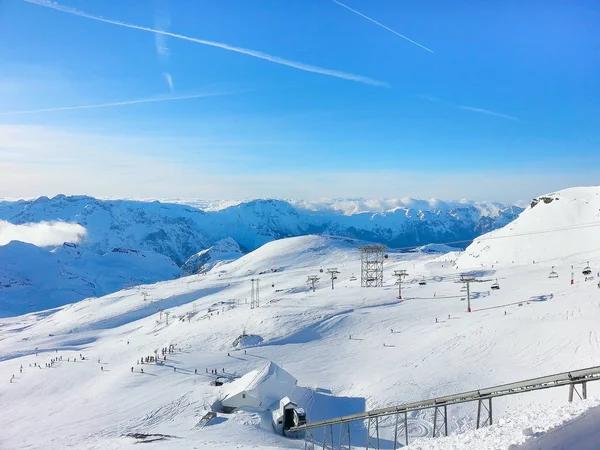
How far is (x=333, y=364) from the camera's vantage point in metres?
43.0

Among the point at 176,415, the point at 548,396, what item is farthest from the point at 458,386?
the point at 176,415

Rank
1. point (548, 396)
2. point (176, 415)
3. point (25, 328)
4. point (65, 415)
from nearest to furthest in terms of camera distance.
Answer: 1. point (548, 396)
2. point (176, 415)
3. point (65, 415)
4. point (25, 328)

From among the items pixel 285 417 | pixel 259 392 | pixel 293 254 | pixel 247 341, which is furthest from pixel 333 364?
pixel 293 254

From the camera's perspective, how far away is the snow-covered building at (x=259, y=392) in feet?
109

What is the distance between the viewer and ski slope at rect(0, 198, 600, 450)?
27781 mm

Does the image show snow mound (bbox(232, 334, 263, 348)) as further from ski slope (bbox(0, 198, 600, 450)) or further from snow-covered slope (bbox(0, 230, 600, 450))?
ski slope (bbox(0, 198, 600, 450))

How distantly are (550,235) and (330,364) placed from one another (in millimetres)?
74299

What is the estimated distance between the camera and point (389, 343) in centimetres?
4631

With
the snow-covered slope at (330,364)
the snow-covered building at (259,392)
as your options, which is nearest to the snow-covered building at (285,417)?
the snow-covered slope at (330,364)

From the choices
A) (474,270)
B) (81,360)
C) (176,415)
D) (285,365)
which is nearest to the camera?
(176,415)

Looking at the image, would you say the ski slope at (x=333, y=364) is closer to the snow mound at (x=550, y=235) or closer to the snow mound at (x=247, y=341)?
the snow mound at (x=247, y=341)

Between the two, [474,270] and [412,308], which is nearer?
[412,308]

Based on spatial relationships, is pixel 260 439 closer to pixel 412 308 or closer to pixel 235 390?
pixel 235 390

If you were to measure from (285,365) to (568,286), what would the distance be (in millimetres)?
40888
